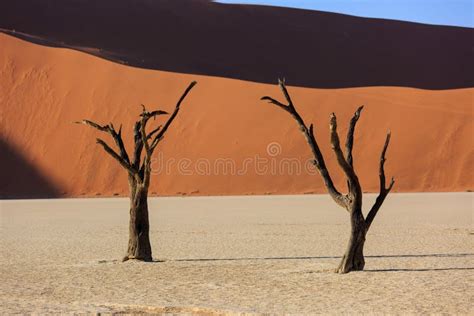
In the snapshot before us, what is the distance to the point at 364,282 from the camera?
34.3 ft

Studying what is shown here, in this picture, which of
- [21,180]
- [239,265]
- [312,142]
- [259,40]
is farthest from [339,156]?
[259,40]

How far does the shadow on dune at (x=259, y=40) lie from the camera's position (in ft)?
206

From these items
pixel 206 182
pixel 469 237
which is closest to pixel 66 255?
pixel 469 237

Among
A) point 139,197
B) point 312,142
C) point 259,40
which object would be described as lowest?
point 139,197

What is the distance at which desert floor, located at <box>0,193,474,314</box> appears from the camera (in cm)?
911

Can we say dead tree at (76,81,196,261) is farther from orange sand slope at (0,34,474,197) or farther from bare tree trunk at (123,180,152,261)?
orange sand slope at (0,34,474,197)

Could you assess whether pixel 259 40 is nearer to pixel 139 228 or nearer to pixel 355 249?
pixel 139 228

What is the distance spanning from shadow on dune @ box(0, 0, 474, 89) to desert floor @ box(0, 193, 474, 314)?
3464 centimetres

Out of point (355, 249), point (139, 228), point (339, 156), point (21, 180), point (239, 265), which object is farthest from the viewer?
point (21, 180)

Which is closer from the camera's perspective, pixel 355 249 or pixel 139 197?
pixel 355 249

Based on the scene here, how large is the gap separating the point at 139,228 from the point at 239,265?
6.32 feet

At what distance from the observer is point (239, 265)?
41.4 feet

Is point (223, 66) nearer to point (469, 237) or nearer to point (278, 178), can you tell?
A: point (278, 178)

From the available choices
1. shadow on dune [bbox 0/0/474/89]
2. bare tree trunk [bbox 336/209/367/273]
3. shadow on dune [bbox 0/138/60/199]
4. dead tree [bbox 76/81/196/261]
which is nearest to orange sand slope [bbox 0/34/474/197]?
shadow on dune [bbox 0/138/60/199]
